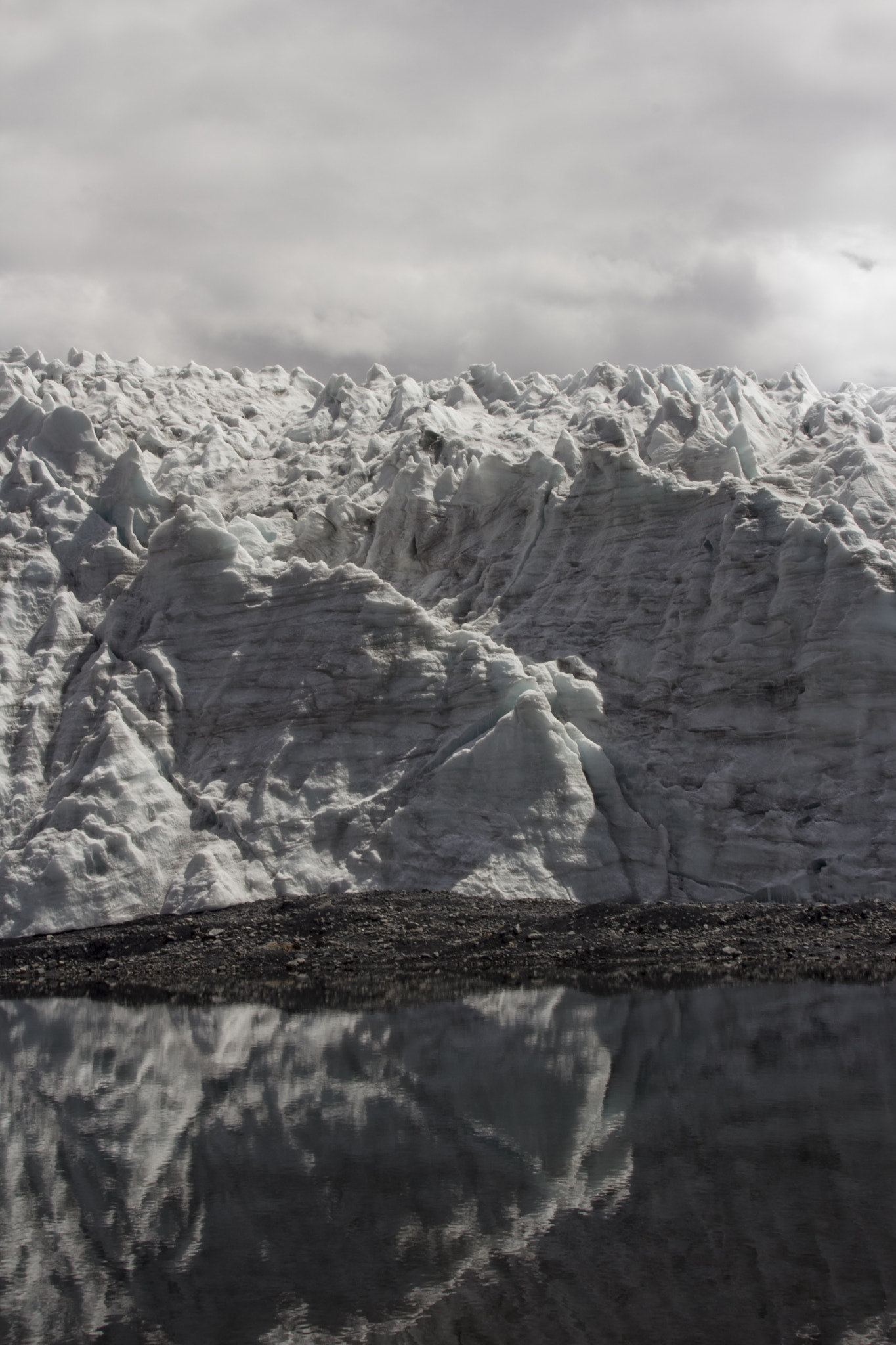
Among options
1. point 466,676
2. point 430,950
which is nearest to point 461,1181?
point 430,950

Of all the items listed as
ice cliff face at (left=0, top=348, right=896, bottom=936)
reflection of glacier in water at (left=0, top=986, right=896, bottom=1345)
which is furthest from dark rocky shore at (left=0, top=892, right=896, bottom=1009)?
reflection of glacier in water at (left=0, top=986, right=896, bottom=1345)

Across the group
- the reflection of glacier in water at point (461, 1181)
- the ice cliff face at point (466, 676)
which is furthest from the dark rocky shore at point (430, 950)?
the reflection of glacier in water at point (461, 1181)

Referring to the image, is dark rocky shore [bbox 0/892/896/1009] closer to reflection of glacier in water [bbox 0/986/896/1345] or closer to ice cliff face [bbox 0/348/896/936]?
ice cliff face [bbox 0/348/896/936]

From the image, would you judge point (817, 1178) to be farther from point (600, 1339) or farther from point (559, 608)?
point (559, 608)

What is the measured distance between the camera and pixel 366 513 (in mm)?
49375

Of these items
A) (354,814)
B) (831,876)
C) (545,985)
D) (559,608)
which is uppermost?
(559,608)

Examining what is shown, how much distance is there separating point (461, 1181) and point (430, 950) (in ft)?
50.8

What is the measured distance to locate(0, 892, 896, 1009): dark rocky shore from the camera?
24891 millimetres

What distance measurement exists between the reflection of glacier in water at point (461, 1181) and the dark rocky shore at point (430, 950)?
3.70 metres

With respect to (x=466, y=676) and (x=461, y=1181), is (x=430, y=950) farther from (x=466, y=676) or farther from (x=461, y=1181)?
(x=461, y=1181)

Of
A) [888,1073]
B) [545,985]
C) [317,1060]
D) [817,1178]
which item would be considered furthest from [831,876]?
[817,1178]

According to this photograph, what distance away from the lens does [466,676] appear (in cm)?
3716

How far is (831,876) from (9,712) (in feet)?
90.0

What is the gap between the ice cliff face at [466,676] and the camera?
1331 inches
